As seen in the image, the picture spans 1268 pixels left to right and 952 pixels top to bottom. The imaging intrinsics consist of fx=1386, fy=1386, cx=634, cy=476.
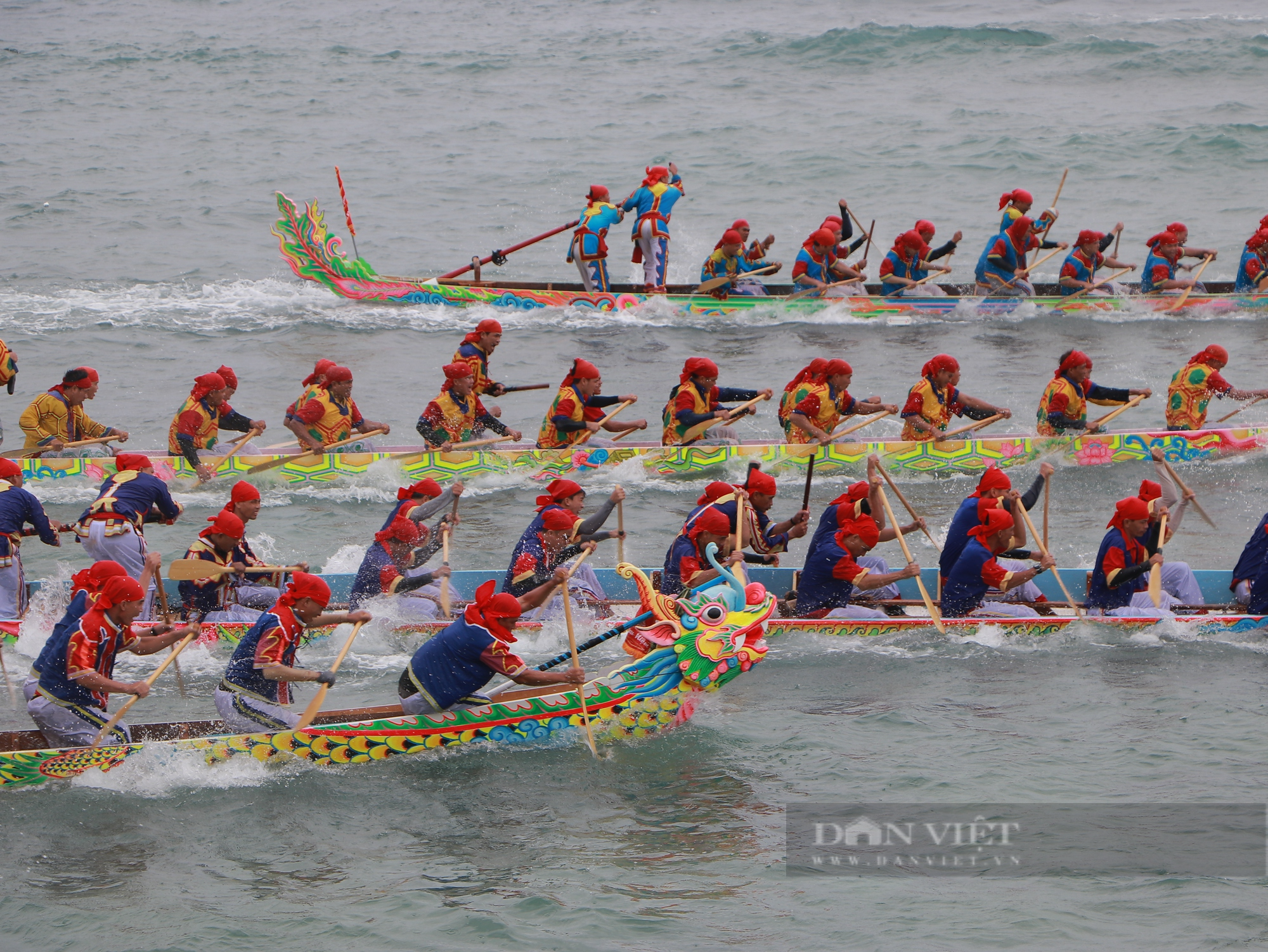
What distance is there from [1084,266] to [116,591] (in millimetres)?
19167

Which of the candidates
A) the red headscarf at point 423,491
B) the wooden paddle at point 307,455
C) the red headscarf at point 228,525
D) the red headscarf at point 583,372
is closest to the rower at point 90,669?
the red headscarf at point 228,525

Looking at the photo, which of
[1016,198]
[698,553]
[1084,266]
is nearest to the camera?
[698,553]

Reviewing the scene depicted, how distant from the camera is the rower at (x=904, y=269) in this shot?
24172mm

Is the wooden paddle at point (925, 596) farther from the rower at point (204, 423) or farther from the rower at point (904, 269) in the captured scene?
the rower at point (904, 269)

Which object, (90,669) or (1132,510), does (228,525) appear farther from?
(1132,510)

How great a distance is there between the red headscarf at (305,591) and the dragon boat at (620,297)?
14.5 metres

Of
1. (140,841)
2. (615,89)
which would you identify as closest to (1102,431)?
(140,841)

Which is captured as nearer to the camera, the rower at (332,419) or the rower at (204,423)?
the rower at (204,423)

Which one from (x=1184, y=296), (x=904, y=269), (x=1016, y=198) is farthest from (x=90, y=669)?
(x=1184, y=296)

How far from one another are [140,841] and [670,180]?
1708cm

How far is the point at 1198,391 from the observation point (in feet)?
60.6

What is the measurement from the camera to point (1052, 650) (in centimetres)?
1343

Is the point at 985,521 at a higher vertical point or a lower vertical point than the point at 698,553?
higher

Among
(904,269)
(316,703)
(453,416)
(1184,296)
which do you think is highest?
(904,269)
